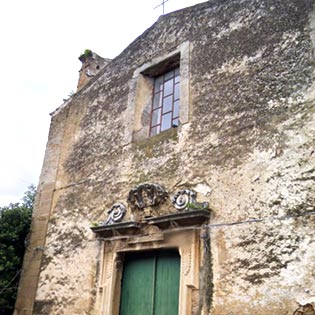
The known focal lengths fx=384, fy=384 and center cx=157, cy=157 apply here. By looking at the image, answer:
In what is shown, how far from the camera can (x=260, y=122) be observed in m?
4.81

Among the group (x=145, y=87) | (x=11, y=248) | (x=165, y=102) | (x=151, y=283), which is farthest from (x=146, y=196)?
(x=11, y=248)

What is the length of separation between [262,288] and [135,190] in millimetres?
2397

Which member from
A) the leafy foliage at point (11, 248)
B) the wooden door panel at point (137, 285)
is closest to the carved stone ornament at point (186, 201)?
the wooden door panel at point (137, 285)

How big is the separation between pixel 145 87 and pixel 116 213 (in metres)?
2.39

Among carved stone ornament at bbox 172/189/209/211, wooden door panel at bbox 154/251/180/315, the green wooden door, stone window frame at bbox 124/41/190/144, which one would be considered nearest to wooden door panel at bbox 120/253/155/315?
the green wooden door

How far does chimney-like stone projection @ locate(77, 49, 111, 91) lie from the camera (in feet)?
28.1

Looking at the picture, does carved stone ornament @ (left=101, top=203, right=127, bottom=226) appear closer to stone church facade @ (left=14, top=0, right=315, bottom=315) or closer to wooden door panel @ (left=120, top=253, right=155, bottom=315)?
stone church facade @ (left=14, top=0, right=315, bottom=315)

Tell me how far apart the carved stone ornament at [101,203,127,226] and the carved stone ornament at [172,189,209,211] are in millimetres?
1026

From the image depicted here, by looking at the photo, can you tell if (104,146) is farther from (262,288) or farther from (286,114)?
(262,288)

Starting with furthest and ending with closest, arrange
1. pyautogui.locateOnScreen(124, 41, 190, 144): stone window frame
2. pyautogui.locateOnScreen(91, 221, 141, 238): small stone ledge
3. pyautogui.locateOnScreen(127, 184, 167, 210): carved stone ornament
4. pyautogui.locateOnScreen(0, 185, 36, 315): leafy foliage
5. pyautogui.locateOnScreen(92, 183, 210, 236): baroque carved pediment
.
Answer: pyautogui.locateOnScreen(0, 185, 36, 315): leafy foliage < pyautogui.locateOnScreen(124, 41, 190, 144): stone window frame < pyautogui.locateOnScreen(91, 221, 141, 238): small stone ledge < pyautogui.locateOnScreen(127, 184, 167, 210): carved stone ornament < pyautogui.locateOnScreen(92, 183, 210, 236): baroque carved pediment

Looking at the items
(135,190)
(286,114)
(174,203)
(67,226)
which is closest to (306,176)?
(286,114)

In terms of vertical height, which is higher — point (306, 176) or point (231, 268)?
point (306, 176)

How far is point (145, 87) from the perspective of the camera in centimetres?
696

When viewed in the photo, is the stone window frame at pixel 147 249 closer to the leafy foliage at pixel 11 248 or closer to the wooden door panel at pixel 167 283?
the wooden door panel at pixel 167 283
